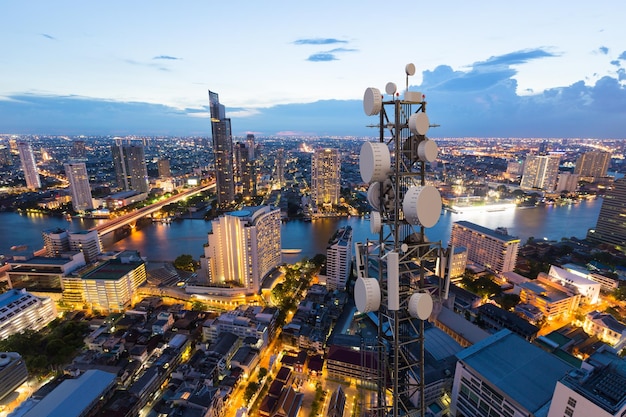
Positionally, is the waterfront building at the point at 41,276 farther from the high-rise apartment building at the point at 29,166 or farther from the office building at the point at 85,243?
the high-rise apartment building at the point at 29,166

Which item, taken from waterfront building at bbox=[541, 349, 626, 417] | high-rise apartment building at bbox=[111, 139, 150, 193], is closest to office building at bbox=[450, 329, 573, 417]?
waterfront building at bbox=[541, 349, 626, 417]

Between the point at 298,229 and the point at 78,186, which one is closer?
the point at 298,229

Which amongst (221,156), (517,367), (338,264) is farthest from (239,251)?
(221,156)

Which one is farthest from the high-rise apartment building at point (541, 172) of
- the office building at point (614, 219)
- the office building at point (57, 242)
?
the office building at point (57, 242)

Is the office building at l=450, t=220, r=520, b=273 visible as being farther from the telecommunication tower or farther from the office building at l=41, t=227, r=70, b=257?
the office building at l=41, t=227, r=70, b=257

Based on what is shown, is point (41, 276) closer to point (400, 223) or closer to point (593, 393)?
point (400, 223)

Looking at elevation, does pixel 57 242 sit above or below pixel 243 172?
below
